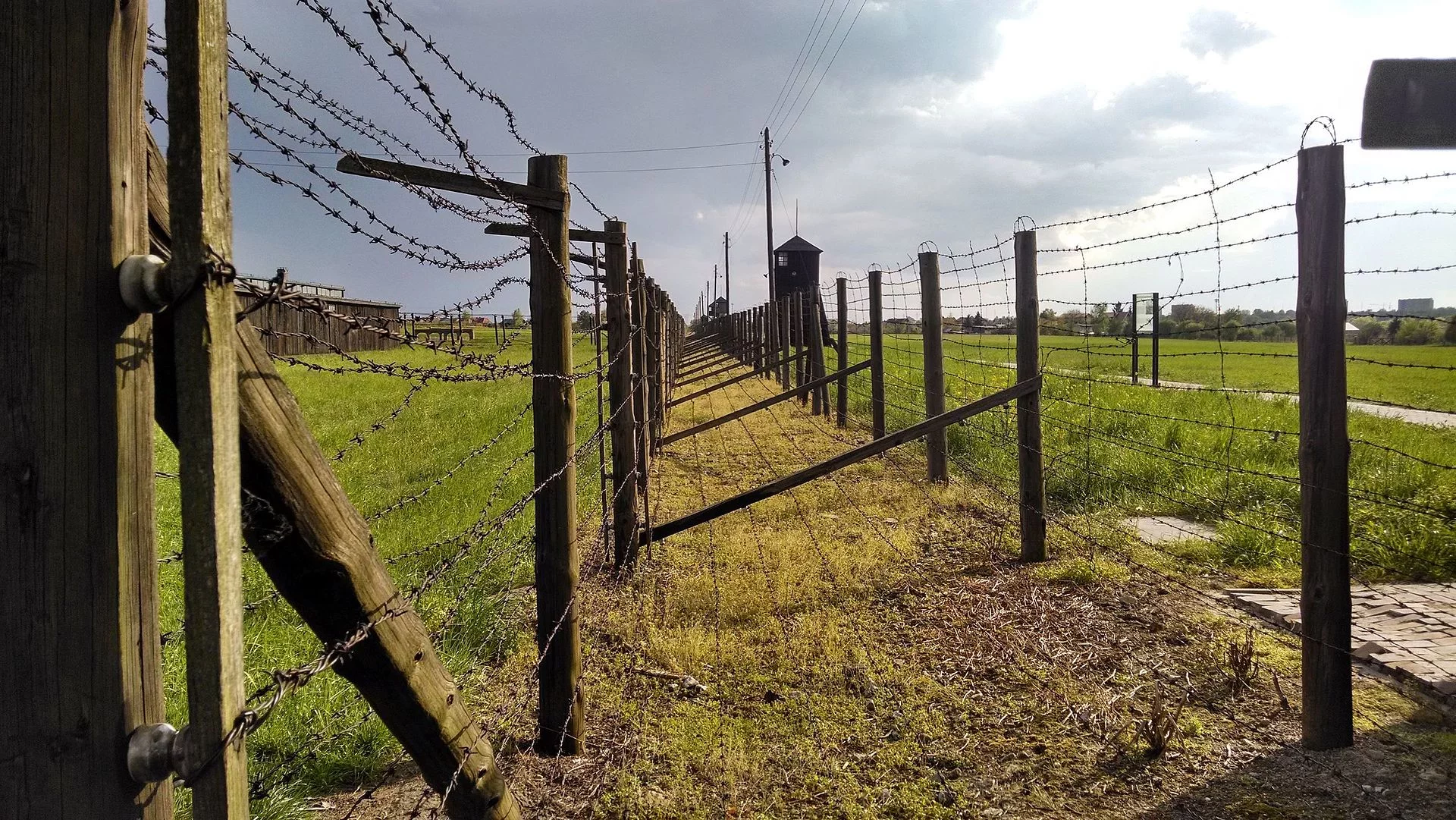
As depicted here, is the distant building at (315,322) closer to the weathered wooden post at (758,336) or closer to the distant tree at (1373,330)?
the distant tree at (1373,330)

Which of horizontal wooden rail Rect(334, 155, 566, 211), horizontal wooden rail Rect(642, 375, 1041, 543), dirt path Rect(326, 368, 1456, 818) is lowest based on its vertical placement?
dirt path Rect(326, 368, 1456, 818)

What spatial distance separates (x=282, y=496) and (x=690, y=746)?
212 cm

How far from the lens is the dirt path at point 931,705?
8.48 feet

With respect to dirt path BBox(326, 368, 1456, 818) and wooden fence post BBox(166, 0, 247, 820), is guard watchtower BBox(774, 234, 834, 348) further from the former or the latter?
wooden fence post BBox(166, 0, 247, 820)

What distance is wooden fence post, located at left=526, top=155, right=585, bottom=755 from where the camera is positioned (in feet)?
8.79

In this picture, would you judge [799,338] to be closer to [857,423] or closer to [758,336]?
[857,423]

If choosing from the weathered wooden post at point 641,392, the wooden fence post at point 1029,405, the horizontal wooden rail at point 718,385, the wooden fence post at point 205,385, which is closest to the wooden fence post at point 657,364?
the horizontal wooden rail at point 718,385

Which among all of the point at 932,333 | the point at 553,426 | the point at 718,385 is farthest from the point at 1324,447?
the point at 718,385

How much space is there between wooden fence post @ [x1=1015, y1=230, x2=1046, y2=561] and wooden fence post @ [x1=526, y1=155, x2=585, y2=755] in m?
3.08

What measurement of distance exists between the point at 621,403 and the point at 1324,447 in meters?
3.16

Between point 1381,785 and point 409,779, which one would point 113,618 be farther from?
point 1381,785

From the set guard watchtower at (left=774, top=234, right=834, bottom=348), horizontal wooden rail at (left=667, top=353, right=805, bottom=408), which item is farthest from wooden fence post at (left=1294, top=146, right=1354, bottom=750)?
guard watchtower at (left=774, top=234, right=834, bottom=348)

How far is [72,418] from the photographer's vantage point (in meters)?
0.86

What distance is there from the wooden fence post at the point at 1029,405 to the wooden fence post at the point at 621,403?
7.81 feet
